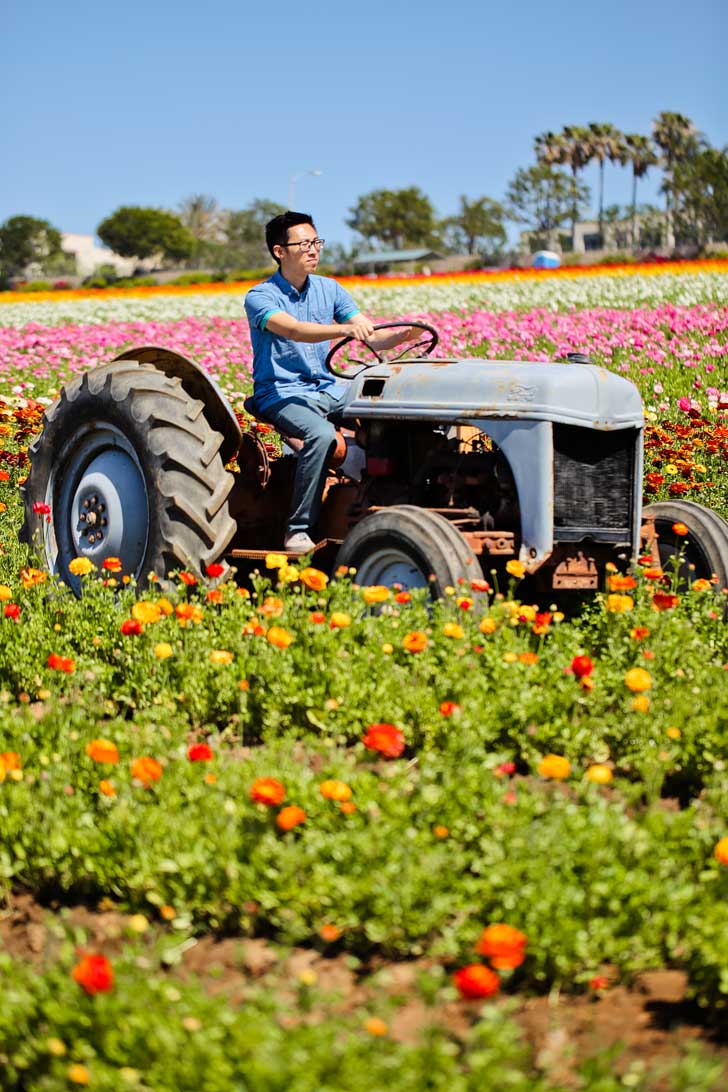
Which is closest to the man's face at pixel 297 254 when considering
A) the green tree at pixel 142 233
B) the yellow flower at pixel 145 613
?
the yellow flower at pixel 145 613

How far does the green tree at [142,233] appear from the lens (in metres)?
89.0

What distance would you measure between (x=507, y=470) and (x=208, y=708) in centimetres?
156

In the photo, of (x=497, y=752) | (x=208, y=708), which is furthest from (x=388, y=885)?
(x=208, y=708)

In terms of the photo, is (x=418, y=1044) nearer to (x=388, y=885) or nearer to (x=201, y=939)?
(x=388, y=885)

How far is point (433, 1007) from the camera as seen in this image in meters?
2.49

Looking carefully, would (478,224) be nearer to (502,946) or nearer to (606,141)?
(606,141)

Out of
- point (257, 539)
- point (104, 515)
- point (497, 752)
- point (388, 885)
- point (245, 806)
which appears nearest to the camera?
point (388, 885)

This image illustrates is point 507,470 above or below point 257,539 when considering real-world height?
above

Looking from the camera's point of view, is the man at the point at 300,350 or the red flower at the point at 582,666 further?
the man at the point at 300,350

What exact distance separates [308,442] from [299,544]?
1.42 feet

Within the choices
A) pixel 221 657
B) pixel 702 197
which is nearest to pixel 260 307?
pixel 221 657

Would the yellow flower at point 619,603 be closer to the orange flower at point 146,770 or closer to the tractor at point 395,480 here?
the tractor at point 395,480

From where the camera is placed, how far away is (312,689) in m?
4.09

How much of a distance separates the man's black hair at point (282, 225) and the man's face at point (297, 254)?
2cm
